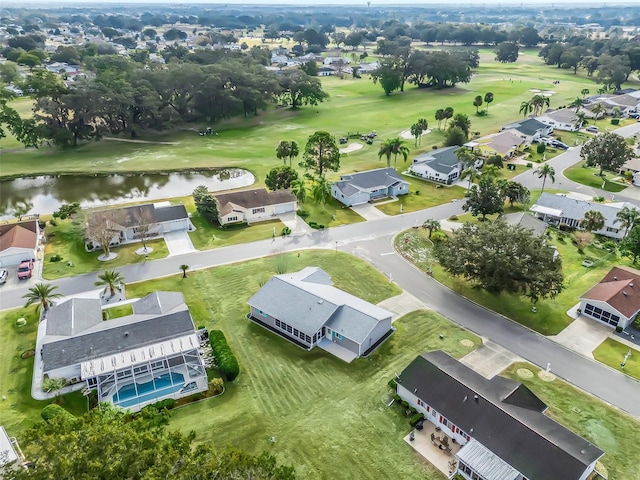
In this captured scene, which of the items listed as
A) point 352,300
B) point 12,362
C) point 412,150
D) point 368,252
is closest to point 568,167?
point 412,150

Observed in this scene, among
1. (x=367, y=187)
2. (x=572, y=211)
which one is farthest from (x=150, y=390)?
(x=572, y=211)

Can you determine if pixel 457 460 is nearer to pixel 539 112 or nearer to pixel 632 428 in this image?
pixel 632 428

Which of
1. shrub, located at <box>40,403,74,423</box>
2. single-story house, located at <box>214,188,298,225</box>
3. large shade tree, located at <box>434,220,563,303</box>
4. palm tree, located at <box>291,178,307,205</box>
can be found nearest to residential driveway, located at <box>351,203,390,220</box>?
palm tree, located at <box>291,178,307,205</box>

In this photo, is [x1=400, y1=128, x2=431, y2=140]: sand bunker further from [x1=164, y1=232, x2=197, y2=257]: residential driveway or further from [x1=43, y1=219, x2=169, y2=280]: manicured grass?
[x1=43, y1=219, x2=169, y2=280]: manicured grass

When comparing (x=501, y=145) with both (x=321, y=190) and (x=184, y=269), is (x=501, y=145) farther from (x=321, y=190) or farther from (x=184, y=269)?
(x=184, y=269)

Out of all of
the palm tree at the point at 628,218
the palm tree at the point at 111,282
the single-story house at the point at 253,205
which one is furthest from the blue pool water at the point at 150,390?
the palm tree at the point at 628,218

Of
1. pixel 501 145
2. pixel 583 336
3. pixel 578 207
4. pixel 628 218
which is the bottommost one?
pixel 583 336
